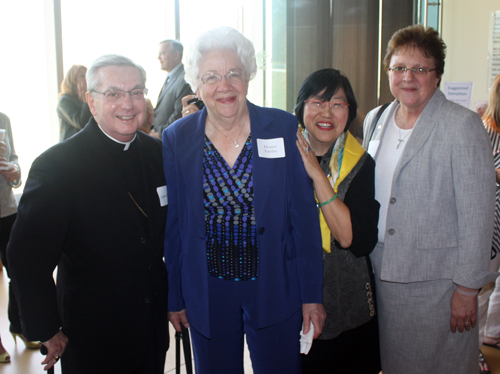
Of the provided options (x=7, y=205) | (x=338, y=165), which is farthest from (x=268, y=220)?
(x=7, y=205)

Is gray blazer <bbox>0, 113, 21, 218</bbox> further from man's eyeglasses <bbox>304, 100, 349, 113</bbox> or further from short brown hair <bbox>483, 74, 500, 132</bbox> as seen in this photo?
short brown hair <bbox>483, 74, 500, 132</bbox>

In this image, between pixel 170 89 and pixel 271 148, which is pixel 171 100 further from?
pixel 271 148

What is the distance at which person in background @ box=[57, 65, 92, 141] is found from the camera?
4137 mm

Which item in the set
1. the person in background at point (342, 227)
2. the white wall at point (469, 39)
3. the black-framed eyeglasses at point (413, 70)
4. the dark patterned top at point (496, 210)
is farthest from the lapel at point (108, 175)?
the white wall at point (469, 39)

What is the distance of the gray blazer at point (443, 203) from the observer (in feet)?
5.35

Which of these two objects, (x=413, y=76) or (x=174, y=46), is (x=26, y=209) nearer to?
(x=413, y=76)

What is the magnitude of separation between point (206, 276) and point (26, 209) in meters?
0.72

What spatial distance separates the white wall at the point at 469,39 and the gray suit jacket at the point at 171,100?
4.52 m

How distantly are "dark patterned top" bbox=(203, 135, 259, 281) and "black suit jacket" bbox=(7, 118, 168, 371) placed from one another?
24 centimetres

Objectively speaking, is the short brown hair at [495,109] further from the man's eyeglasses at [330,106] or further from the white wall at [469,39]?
the white wall at [469,39]

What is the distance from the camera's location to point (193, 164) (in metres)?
1.61

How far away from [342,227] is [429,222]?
402 millimetres

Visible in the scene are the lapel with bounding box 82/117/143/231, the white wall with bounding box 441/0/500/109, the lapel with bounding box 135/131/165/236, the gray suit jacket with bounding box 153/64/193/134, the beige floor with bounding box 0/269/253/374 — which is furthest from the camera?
the white wall with bounding box 441/0/500/109

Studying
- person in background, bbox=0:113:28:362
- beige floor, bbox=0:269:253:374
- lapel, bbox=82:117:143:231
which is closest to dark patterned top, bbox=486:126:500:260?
beige floor, bbox=0:269:253:374
